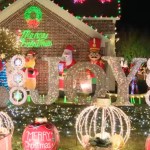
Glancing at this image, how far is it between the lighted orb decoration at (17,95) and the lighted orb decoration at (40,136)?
5459 millimetres

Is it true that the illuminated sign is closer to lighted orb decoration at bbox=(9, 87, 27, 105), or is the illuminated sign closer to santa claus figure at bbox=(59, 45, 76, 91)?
santa claus figure at bbox=(59, 45, 76, 91)

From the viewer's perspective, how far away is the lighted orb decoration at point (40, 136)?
24.7 feet

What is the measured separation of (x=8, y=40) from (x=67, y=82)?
6251mm

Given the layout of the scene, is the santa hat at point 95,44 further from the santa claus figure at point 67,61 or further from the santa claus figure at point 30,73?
the santa claus figure at point 30,73

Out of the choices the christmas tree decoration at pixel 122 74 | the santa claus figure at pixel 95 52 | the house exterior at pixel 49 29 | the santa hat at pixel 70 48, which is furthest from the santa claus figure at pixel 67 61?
the christmas tree decoration at pixel 122 74

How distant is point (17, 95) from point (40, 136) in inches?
237

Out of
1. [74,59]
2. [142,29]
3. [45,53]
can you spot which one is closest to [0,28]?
[45,53]

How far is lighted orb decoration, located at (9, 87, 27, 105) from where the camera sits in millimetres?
13039

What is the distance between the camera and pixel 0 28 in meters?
18.8

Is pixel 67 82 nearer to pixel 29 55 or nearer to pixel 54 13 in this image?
pixel 29 55

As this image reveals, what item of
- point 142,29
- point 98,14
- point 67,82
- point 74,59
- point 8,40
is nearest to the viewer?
point 67,82

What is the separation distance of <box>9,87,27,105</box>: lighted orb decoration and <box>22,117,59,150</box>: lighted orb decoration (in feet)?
17.9

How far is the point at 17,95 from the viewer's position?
1338cm

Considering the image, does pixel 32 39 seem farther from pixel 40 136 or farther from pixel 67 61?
pixel 40 136
